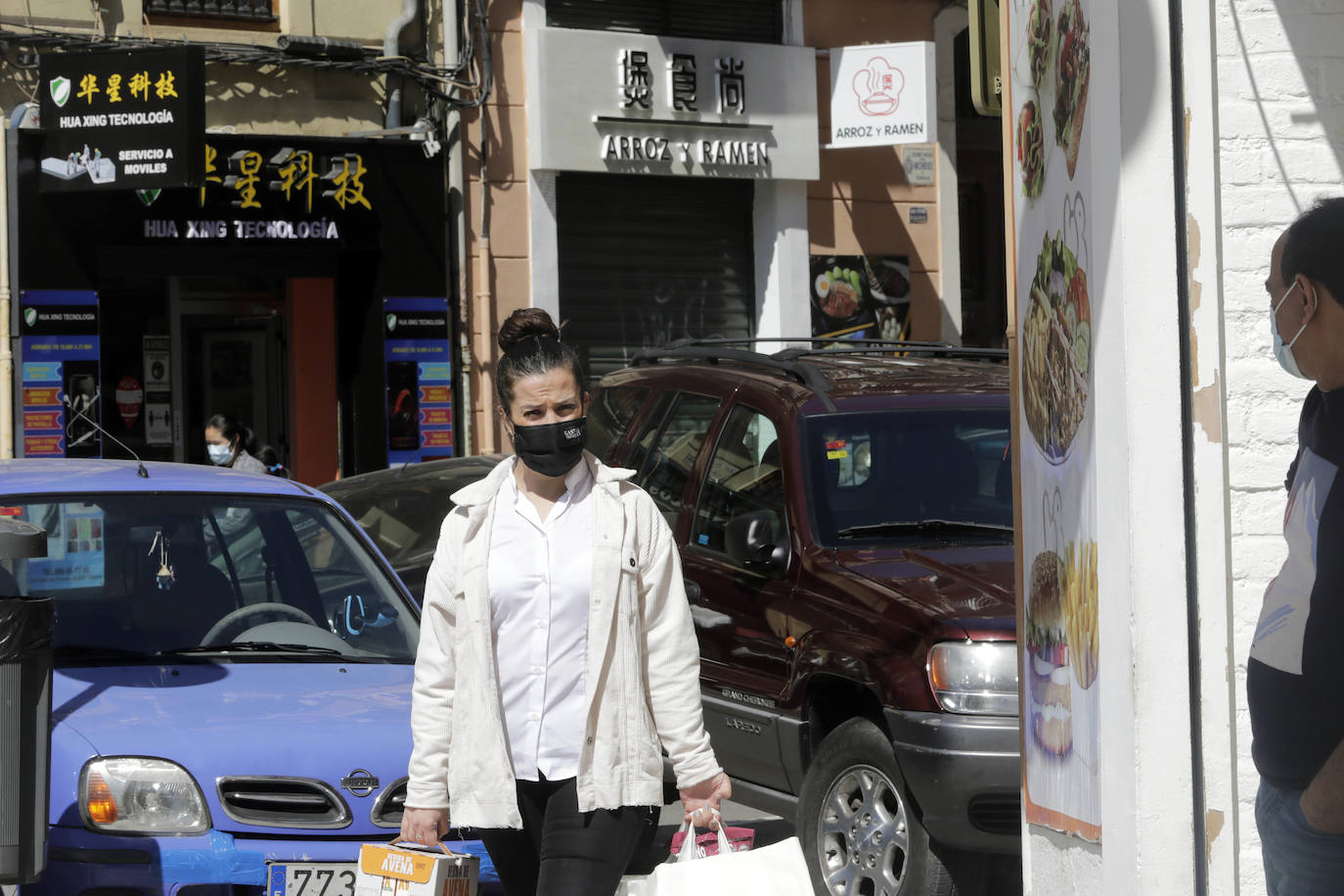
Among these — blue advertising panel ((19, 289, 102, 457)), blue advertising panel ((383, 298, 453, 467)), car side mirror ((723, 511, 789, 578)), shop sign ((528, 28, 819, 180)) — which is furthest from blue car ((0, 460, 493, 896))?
shop sign ((528, 28, 819, 180))

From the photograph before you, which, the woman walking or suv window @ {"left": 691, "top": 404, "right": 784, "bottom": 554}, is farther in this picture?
suv window @ {"left": 691, "top": 404, "right": 784, "bottom": 554}

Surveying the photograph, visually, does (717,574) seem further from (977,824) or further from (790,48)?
(790,48)

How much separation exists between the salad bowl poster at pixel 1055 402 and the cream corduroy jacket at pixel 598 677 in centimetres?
74

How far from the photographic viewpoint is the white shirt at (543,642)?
3980mm

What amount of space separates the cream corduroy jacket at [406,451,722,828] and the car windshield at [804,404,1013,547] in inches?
108

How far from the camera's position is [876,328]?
18375 mm

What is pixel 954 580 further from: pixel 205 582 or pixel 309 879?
pixel 205 582

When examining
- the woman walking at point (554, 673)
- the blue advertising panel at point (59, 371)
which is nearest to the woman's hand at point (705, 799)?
the woman walking at point (554, 673)

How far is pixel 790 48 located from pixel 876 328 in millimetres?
2906

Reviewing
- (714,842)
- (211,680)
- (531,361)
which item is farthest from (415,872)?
(211,680)

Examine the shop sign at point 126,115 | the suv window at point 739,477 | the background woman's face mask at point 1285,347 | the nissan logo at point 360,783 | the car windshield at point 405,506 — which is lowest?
the nissan logo at point 360,783

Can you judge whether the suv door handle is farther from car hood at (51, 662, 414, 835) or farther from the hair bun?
the hair bun

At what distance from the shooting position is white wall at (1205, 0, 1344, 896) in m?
3.45

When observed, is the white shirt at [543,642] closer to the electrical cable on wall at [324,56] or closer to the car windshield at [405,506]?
the car windshield at [405,506]
